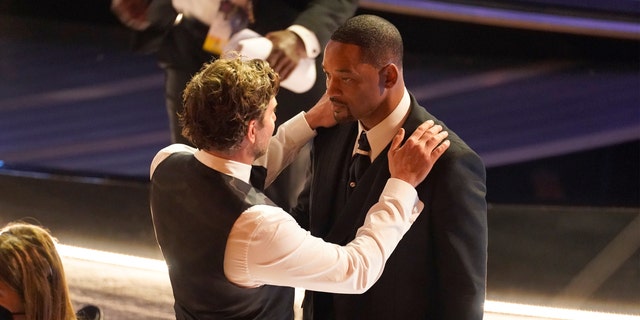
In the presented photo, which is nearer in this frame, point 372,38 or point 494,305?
point 372,38

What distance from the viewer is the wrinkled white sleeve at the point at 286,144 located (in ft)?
7.30

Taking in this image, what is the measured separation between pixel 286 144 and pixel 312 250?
0.54 meters

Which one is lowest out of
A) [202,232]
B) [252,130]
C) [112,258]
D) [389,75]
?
[112,258]

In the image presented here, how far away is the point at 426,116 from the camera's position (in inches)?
75.9

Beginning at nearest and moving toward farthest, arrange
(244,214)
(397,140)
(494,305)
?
(244,214)
(397,140)
(494,305)

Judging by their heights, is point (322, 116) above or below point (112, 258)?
above

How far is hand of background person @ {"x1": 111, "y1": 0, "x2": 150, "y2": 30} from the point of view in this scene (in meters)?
3.10

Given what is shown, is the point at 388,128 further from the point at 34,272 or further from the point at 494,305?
the point at 494,305

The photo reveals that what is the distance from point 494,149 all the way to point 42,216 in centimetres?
258

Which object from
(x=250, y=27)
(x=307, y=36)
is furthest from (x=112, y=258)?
(x=307, y=36)

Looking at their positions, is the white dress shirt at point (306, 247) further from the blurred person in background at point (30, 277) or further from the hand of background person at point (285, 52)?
the hand of background person at point (285, 52)

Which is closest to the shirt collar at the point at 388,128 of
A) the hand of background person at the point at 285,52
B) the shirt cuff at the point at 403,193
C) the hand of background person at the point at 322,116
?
the shirt cuff at the point at 403,193

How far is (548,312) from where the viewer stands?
3180mm

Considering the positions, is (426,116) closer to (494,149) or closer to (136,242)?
(136,242)
